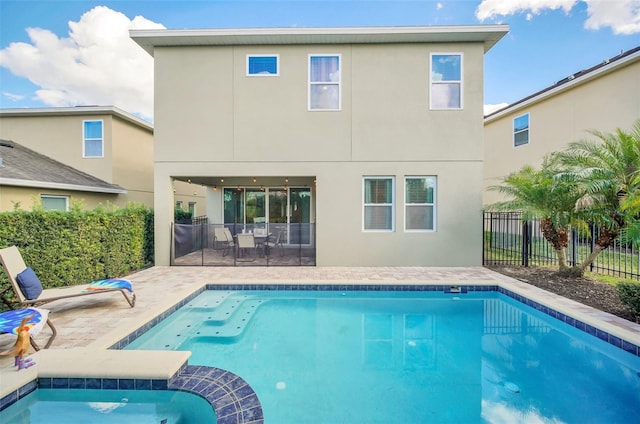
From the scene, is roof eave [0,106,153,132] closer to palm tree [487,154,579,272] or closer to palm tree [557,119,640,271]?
palm tree [487,154,579,272]

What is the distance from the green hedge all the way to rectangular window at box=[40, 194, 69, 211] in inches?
144

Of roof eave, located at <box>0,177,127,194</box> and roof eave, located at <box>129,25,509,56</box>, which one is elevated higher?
roof eave, located at <box>129,25,509,56</box>

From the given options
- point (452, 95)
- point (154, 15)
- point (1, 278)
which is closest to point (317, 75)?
point (452, 95)

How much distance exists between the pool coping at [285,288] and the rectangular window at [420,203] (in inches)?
95.0

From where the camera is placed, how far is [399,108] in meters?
9.16

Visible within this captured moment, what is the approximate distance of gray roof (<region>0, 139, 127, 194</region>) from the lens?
351 inches

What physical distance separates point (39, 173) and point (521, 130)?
20.8m

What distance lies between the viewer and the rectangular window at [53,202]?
9.79m

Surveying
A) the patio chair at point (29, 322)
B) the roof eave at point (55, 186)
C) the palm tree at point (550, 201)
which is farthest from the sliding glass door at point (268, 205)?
the patio chair at point (29, 322)

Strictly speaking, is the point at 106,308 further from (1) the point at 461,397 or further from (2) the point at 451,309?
(2) the point at 451,309

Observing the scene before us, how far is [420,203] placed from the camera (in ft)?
30.5

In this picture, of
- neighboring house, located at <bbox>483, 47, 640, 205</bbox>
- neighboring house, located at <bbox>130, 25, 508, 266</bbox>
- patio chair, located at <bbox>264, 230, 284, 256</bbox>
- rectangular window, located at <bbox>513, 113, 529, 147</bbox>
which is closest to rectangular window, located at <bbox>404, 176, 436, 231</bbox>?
neighboring house, located at <bbox>130, 25, 508, 266</bbox>

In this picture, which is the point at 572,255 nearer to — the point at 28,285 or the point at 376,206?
the point at 376,206

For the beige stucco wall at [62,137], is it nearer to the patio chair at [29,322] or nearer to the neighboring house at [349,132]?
the neighboring house at [349,132]
